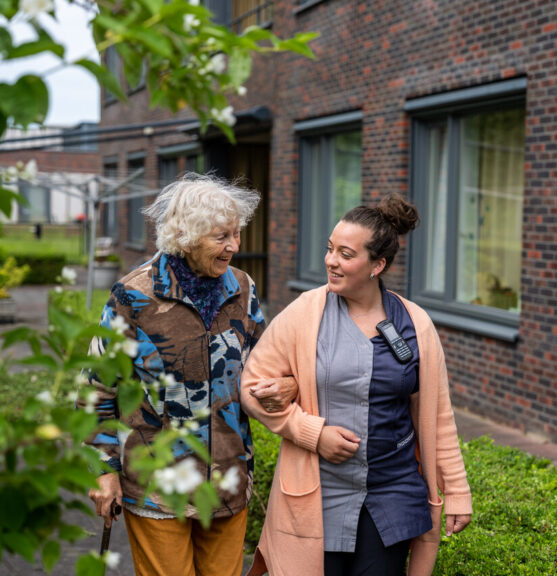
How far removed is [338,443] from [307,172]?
8987 millimetres

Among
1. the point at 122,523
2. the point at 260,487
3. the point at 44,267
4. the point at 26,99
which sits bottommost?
the point at 122,523

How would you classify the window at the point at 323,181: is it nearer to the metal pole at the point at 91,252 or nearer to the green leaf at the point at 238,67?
the metal pole at the point at 91,252

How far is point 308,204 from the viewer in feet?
37.3

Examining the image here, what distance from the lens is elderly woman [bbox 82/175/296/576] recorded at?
270 centimetres

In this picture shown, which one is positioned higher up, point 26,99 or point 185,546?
point 26,99

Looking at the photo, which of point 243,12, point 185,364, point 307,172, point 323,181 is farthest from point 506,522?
point 243,12

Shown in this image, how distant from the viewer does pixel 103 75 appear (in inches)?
47.4

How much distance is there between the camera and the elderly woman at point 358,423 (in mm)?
2719

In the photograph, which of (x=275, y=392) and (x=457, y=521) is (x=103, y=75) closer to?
(x=275, y=392)

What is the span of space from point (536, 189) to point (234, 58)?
5901mm

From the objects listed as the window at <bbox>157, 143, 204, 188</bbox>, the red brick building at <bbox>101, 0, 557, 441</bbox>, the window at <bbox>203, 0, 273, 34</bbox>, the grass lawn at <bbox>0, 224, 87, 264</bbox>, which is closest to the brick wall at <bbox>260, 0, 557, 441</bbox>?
the red brick building at <bbox>101, 0, 557, 441</bbox>

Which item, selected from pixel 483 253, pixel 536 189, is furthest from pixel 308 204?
pixel 536 189

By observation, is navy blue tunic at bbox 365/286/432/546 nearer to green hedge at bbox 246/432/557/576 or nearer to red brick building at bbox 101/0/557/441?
green hedge at bbox 246/432/557/576

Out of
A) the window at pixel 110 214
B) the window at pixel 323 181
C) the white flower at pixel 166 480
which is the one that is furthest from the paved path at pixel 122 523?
the window at pixel 110 214
